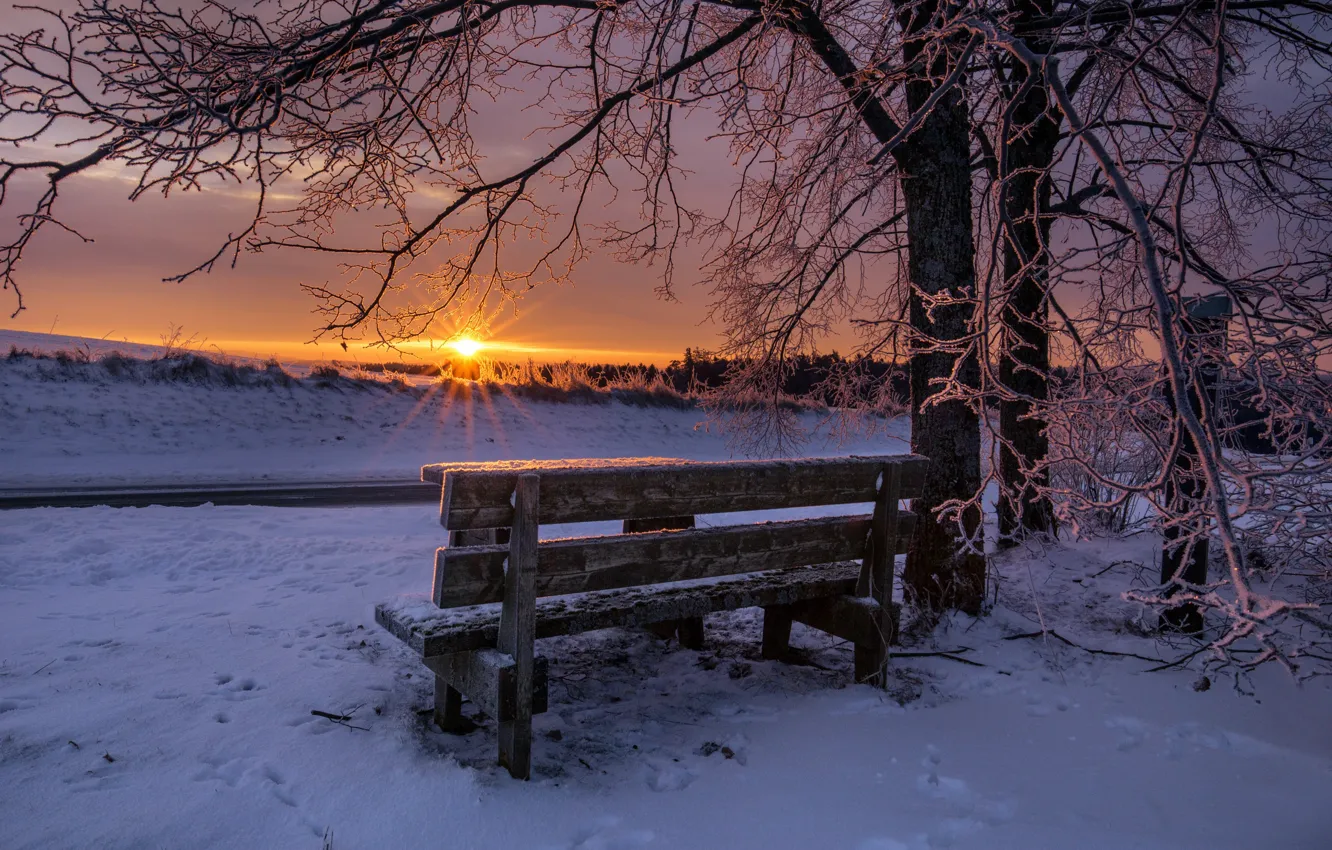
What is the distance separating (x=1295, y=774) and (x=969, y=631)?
6.62 ft

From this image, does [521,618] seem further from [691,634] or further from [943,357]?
[943,357]

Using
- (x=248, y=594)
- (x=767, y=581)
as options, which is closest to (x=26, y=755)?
(x=248, y=594)

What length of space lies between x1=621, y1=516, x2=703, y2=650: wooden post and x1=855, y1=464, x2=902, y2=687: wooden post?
110 cm

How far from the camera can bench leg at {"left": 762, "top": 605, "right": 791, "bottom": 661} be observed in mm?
5020

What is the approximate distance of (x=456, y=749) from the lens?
3.69 meters

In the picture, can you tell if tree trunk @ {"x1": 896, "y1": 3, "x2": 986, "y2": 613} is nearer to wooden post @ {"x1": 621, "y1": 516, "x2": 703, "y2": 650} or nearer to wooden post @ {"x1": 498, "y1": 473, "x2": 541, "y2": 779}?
wooden post @ {"x1": 621, "y1": 516, "x2": 703, "y2": 650}

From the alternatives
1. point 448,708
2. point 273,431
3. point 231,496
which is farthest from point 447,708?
point 273,431

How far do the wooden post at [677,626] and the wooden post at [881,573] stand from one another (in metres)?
1.10

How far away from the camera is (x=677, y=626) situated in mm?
5488

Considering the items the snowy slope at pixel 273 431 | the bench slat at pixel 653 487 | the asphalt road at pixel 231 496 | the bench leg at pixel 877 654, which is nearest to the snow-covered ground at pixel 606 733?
the bench leg at pixel 877 654

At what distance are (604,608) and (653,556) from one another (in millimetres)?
347

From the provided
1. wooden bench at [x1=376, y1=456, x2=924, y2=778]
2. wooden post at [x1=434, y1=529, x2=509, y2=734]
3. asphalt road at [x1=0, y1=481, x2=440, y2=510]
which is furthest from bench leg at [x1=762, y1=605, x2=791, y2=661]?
asphalt road at [x1=0, y1=481, x2=440, y2=510]

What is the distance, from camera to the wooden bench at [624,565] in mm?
3381

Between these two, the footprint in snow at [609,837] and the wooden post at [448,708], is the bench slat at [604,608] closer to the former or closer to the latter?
the wooden post at [448,708]
